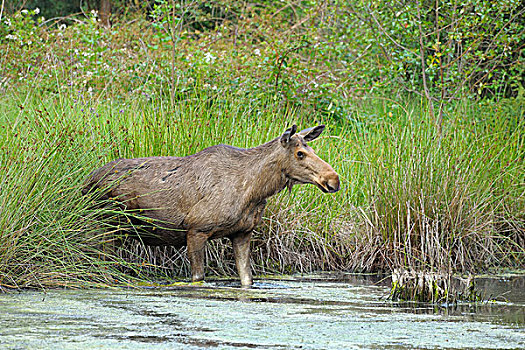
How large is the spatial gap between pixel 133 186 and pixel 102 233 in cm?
53

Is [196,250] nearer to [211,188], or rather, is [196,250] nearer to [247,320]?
[211,188]

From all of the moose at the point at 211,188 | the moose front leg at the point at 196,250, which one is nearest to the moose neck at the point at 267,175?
the moose at the point at 211,188

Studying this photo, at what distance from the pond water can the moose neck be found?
0.86 meters

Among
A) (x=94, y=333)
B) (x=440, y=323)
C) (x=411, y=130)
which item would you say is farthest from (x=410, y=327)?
(x=411, y=130)

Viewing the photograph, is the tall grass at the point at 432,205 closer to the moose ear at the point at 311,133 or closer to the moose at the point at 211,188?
the moose ear at the point at 311,133

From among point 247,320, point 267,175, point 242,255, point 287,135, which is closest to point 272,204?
point 242,255

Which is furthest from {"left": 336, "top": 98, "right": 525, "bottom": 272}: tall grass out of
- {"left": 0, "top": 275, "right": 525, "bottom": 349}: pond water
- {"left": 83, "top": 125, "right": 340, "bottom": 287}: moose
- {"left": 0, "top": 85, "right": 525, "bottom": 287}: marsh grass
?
{"left": 83, "top": 125, "right": 340, "bottom": 287}: moose

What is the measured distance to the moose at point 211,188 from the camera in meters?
6.89

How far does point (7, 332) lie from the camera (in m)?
4.48

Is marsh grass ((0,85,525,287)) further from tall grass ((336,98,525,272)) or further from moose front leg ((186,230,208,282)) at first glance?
moose front leg ((186,230,208,282))

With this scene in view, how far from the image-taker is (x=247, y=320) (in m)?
5.14

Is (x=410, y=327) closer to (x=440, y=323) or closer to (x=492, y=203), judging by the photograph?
(x=440, y=323)

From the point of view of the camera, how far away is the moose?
689 cm

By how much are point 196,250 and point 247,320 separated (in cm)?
186
